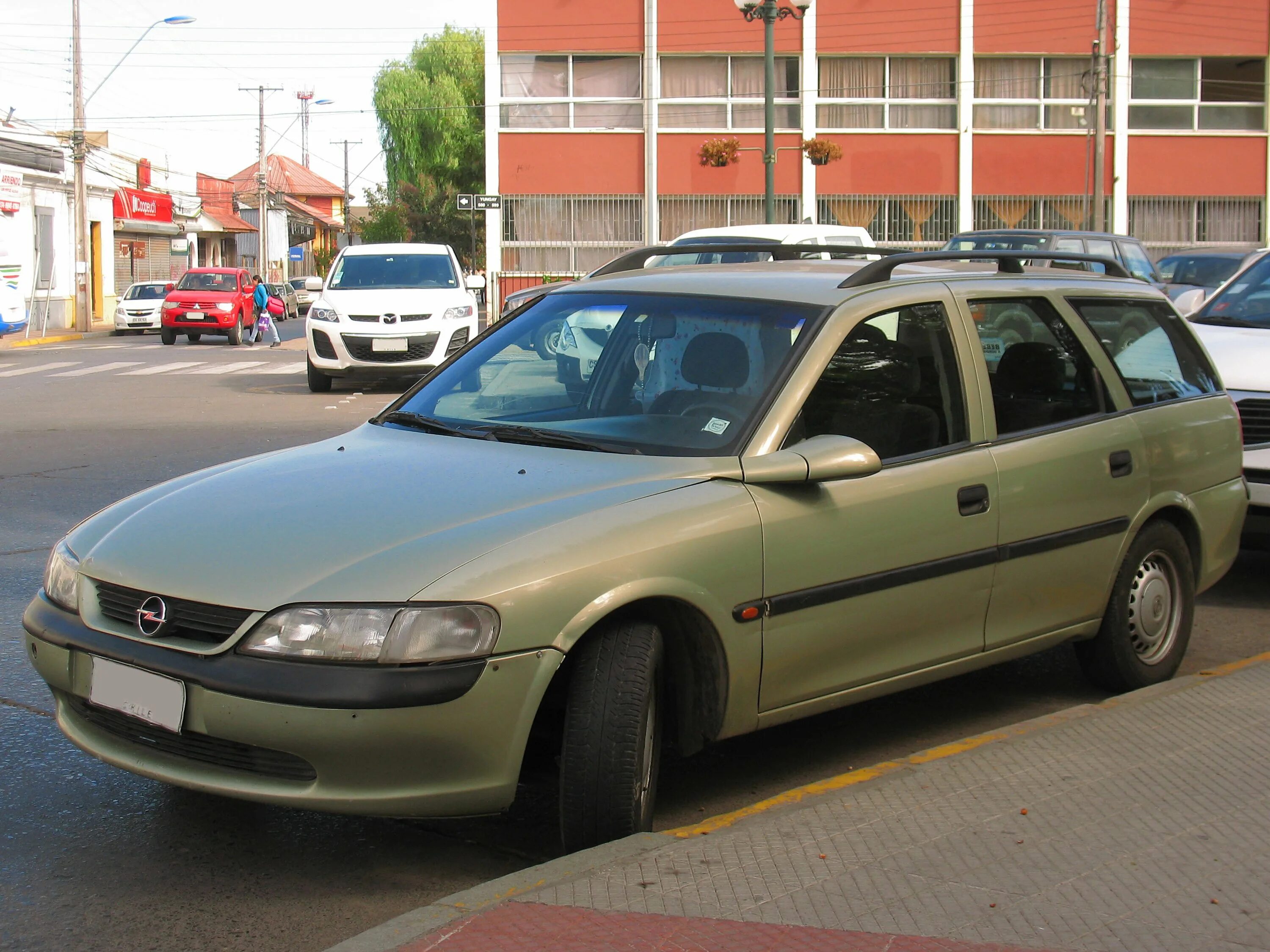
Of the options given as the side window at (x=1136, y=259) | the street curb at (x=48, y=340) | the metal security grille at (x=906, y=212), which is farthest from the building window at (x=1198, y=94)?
the street curb at (x=48, y=340)

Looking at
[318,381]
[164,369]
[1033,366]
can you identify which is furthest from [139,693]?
Result: [164,369]

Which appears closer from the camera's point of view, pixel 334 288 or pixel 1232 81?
pixel 334 288

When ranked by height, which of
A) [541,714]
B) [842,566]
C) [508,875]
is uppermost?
[842,566]

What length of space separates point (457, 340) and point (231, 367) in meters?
7.45

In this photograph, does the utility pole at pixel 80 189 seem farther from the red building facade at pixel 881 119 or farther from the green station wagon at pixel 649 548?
the green station wagon at pixel 649 548

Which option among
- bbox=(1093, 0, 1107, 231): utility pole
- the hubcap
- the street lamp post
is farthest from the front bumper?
bbox=(1093, 0, 1107, 231): utility pole

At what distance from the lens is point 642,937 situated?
2.94 m

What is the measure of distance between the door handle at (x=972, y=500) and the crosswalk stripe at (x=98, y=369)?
63.0 ft

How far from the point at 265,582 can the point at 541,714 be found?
2.47 feet

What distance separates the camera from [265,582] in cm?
347

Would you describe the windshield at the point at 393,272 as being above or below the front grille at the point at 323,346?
above

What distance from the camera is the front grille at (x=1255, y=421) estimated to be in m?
6.94

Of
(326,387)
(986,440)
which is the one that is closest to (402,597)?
(986,440)

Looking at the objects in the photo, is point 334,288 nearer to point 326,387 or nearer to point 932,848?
point 326,387
